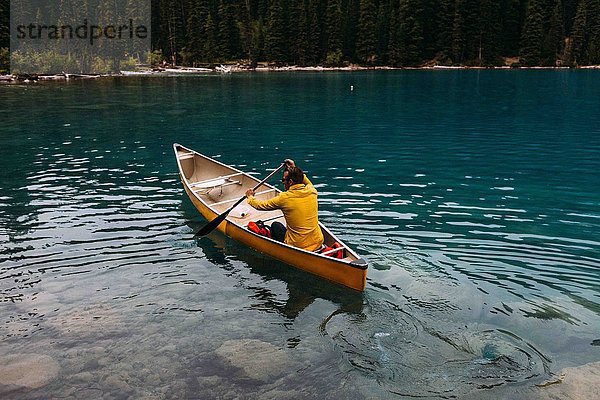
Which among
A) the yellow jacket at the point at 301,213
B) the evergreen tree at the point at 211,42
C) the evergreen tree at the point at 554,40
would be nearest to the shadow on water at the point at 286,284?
the yellow jacket at the point at 301,213

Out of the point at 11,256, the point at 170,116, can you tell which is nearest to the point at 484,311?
the point at 11,256

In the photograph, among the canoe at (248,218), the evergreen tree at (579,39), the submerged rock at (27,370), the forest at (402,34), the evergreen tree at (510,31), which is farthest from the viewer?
the evergreen tree at (510,31)

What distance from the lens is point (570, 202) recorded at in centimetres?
1916

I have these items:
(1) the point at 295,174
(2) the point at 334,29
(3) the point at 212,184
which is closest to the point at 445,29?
(2) the point at 334,29

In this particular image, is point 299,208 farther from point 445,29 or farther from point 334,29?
point 445,29

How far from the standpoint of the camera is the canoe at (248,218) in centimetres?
1221

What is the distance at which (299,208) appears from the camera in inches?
516

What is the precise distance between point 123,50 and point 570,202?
138 m

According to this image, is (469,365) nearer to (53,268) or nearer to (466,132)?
(53,268)

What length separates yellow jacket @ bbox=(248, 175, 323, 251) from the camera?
13109 mm

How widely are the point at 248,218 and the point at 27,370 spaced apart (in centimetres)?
862

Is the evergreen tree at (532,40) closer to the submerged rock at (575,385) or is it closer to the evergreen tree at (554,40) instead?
the evergreen tree at (554,40)

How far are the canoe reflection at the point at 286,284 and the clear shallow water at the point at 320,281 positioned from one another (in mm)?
58

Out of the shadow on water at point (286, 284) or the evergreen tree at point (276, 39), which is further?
the evergreen tree at point (276, 39)
